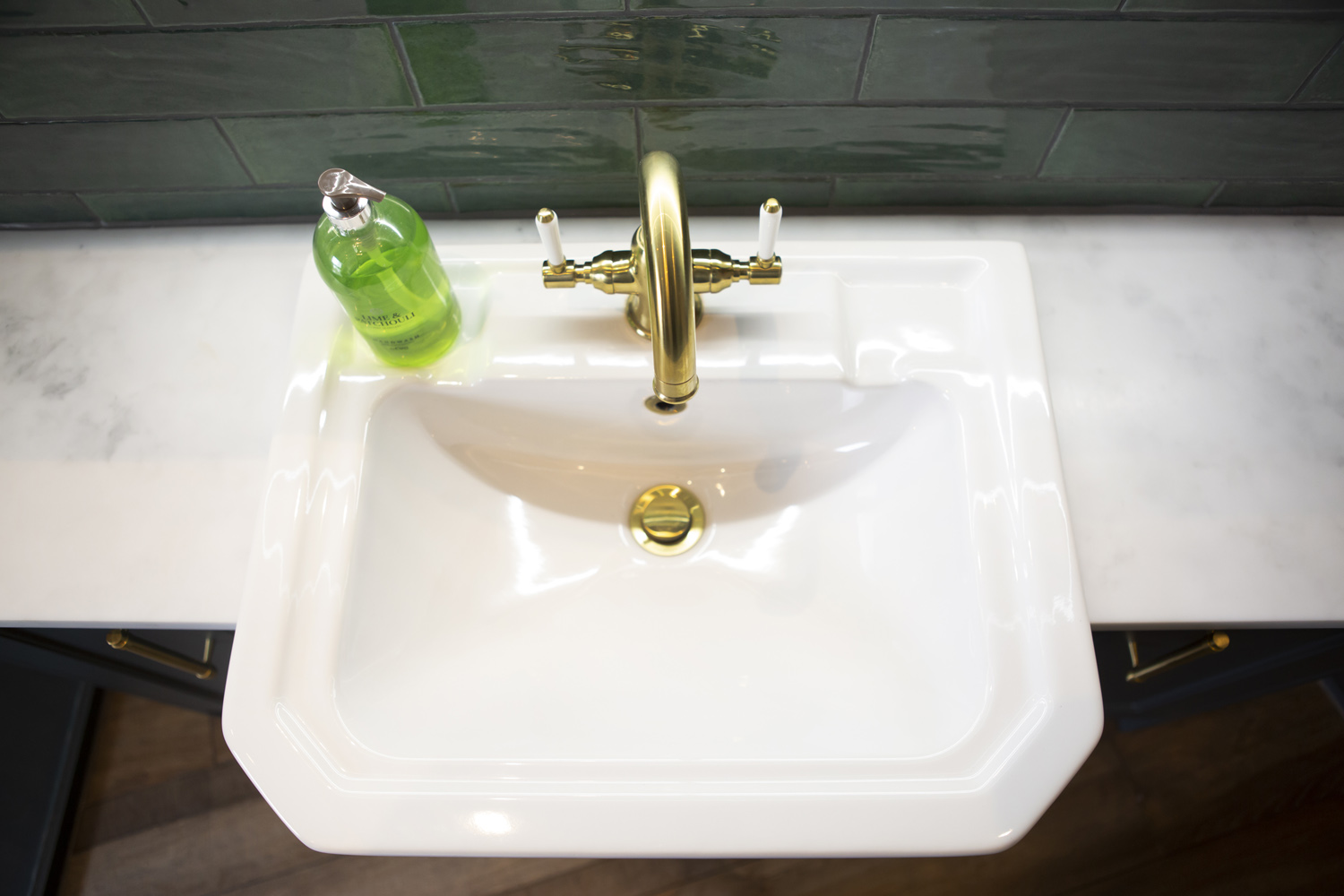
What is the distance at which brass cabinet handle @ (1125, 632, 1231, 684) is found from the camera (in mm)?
557

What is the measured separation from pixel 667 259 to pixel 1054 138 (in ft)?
1.37

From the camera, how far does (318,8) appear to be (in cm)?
51

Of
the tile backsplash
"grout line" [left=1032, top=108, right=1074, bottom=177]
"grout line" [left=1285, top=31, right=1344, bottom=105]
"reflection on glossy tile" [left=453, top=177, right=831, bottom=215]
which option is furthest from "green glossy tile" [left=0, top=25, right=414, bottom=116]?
"grout line" [left=1285, top=31, right=1344, bottom=105]

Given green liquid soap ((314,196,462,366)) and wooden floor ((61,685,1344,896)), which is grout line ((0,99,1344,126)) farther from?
wooden floor ((61,685,1344,896))

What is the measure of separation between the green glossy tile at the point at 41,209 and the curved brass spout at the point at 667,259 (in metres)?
0.58

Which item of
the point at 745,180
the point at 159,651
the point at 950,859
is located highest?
the point at 745,180

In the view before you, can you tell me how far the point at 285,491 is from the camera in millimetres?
518

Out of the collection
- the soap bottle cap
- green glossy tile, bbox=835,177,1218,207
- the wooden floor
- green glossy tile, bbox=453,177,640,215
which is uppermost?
the soap bottle cap

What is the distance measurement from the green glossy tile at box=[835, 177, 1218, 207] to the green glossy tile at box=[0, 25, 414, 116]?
39cm

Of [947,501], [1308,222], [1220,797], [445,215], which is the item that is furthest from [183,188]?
[1220,797]

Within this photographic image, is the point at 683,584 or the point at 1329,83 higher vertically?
the point at 1329,83

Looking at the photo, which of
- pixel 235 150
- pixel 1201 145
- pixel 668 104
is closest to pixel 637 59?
pixel 668 104

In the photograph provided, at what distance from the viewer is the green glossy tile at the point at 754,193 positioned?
2.14 feet

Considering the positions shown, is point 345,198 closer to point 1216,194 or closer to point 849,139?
point 849,139
